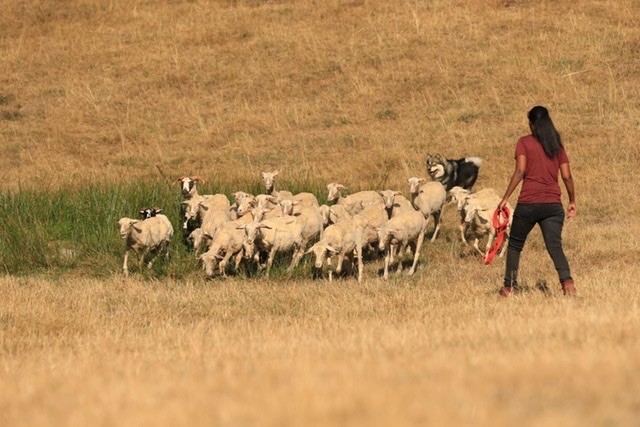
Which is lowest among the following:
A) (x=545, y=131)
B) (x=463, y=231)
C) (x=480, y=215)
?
(x=463, y=231)

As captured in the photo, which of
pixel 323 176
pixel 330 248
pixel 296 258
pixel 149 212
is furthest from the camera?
pixel 323 176

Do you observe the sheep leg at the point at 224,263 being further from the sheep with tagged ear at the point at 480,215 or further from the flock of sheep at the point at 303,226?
the sheep with tagged ear at the point at 480,215

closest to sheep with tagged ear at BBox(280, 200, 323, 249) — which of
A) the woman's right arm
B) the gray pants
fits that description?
the gray pants

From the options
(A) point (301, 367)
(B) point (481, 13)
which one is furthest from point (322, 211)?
(B) point (481, 13)

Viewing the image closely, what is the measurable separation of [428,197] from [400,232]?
9.54ft

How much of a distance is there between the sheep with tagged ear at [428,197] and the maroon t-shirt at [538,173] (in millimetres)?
6006

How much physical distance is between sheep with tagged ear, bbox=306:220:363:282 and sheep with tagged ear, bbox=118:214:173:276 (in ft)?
8.03

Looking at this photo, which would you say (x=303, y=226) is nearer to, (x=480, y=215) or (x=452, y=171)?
(x=480, y=215)

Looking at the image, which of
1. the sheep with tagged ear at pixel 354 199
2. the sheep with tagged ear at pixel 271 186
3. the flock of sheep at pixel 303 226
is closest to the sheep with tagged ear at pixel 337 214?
the flock of sheep at pixel 303 226

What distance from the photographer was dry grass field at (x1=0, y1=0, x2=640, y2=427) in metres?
7.57

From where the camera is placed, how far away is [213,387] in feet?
26.0

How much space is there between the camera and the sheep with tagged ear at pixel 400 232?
15972 millimetres

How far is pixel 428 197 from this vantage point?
18.9m

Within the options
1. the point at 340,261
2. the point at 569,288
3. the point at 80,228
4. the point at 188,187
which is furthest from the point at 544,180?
the point at 80,228
